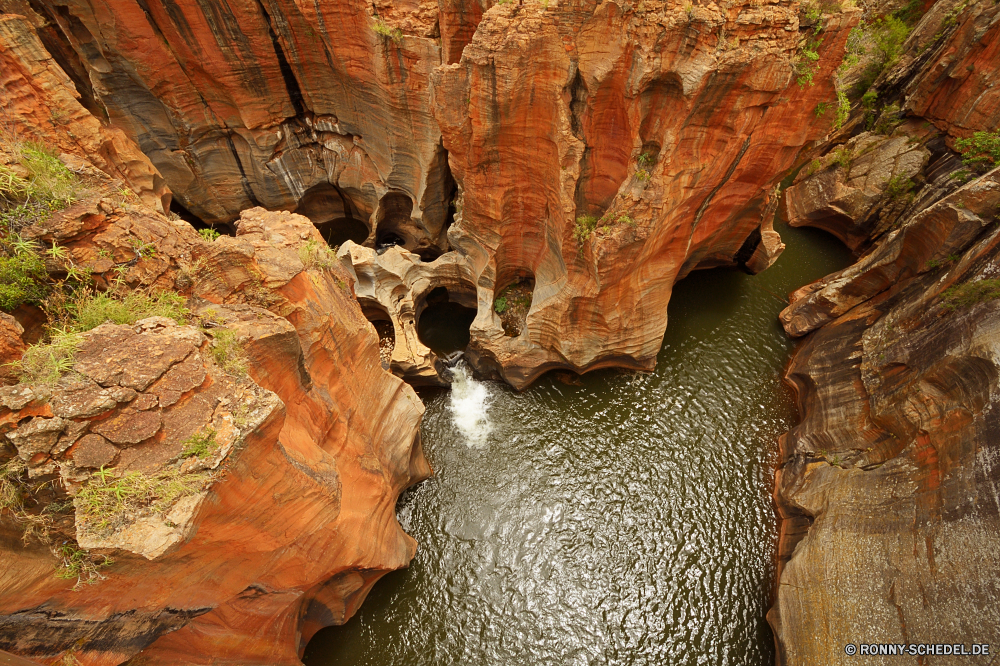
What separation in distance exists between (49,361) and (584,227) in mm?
7451

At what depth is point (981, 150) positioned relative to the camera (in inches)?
388

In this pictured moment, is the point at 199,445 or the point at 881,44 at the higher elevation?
the point at 881,44

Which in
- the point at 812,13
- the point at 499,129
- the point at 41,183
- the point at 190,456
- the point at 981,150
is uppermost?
the point at 812,13

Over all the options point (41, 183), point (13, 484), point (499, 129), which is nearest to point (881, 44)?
point (499, 129)

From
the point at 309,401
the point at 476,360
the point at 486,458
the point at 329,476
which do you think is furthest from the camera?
the point at 476,360

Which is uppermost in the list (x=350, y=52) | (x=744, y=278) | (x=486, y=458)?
(x=350, y=52)

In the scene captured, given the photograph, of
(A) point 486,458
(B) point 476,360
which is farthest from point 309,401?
(B) point 476,360

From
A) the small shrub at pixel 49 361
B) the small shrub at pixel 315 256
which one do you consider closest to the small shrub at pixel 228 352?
the small shrub at pixel 49 361

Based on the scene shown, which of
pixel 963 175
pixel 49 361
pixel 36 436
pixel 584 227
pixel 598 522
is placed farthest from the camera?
pixel 963 175

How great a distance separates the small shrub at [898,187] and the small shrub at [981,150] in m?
1.20

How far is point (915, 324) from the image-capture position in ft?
26.7

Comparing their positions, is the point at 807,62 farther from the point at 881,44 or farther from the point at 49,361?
the point at 881,44

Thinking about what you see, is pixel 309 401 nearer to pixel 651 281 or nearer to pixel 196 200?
pixel 651 281

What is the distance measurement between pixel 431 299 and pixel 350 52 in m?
6.22
